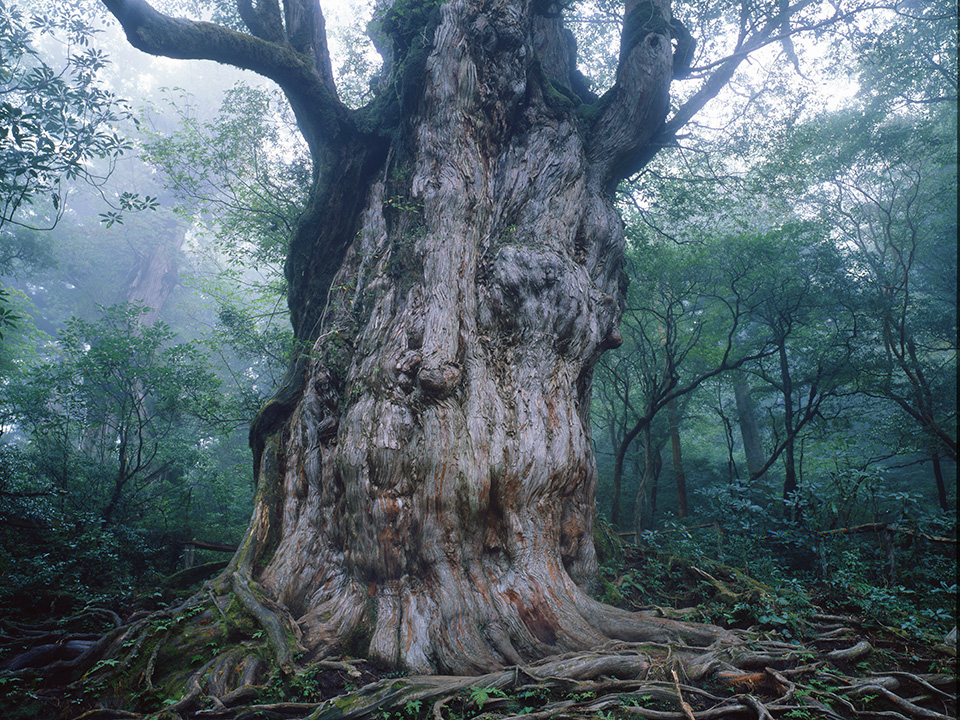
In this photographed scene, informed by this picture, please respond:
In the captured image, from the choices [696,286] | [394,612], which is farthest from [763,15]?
[394,612]

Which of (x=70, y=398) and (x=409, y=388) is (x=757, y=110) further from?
(x=70, y=398)

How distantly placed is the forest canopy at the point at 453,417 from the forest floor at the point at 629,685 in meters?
0.02

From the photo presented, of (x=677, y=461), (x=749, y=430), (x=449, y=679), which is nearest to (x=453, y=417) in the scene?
(x=449, y=679)

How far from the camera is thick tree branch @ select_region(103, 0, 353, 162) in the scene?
4.34m

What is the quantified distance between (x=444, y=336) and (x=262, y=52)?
3872mm

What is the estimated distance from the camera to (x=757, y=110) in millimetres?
8609

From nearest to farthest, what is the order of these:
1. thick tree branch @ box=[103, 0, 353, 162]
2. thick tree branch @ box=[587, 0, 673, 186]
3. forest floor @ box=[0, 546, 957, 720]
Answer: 1. forest floor @ box=[0, 546, 957, 720]
2. thick tree branch @ box=[103, 0, 353, 162]
3. thick tree branch @ box=[587, 0, 673, 186]

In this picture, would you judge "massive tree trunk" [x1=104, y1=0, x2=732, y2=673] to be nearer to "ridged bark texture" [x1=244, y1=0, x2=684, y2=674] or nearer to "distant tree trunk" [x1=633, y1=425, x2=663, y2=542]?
"ridged bark texture" [x1=244, y1=0, x2=684, y2=674]

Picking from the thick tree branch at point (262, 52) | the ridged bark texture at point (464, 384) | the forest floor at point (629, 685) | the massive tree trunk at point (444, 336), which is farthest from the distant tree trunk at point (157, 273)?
the forest floor at point (629, 685)

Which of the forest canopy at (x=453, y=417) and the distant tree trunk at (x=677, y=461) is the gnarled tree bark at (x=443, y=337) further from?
the distant tree trunk at (x=677, y=461)

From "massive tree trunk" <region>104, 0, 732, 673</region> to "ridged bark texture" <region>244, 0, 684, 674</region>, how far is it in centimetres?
2

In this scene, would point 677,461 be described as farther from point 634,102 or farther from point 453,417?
point 453,417

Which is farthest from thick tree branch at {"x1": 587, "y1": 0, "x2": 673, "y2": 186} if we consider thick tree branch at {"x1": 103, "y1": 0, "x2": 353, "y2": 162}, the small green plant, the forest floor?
the small green plant

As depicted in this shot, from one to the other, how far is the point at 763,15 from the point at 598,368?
703 cm
